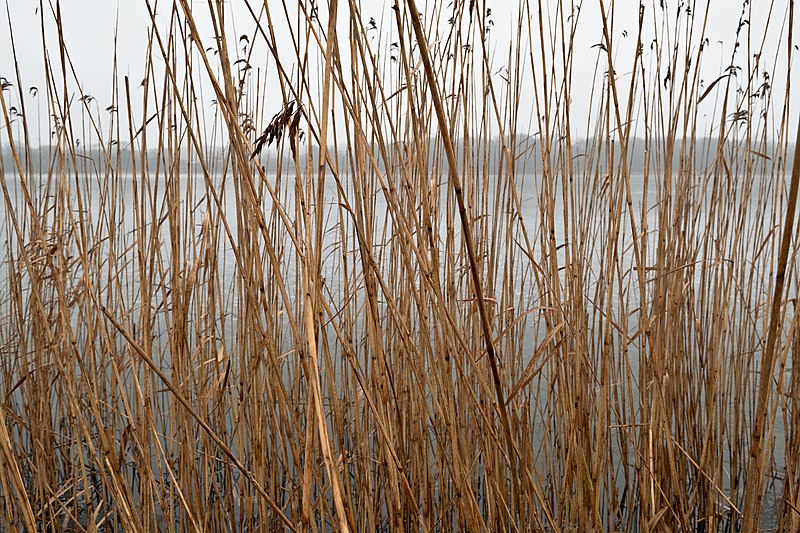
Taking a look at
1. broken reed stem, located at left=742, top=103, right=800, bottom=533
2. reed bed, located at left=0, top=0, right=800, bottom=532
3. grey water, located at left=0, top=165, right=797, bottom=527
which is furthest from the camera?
grey water, located at left=0, top=165, right=797, bottom=527

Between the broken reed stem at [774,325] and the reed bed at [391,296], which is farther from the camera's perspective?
the reed bed at [391,296]

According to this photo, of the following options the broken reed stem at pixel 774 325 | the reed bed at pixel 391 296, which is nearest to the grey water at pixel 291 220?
the reed bed at pixel 391 296

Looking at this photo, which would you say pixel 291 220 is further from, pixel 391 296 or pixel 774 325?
pixel 774 325

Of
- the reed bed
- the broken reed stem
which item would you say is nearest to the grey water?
the reed bed

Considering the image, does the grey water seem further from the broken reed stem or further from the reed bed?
the broken reed stem

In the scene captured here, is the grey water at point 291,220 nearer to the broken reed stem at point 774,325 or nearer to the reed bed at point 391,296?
the reed bed at point 391,296

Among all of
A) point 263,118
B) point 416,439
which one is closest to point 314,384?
point 416,439

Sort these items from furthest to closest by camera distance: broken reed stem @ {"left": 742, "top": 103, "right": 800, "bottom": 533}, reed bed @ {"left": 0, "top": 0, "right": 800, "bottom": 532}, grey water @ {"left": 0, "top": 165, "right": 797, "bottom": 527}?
grey water @ {"left": 0, "top": 165, "right": 797, "bottom": 527}, reed bed @ {"left": 0, "top": 0, "right": 800, "bottom": 532}, broken reed stem @ {"left": 742, "top": 103, "right": 800, "bottom": 533}

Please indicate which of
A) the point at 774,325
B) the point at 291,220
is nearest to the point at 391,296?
the point at 291,220

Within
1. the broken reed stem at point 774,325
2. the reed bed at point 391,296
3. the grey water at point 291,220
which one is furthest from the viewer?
the grey water at point 291,220

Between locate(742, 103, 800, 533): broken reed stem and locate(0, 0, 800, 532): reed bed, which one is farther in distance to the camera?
locate(0, 0, 800, 532): reed bed

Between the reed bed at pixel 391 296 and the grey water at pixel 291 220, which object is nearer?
the reed bed at pixel 391 296

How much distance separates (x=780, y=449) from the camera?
207cm

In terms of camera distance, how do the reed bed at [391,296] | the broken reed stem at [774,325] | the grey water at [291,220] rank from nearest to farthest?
1. the broken reed stem at [774,325]
2. the reed bed at [391,296]
3. the grey water at [291,220]
